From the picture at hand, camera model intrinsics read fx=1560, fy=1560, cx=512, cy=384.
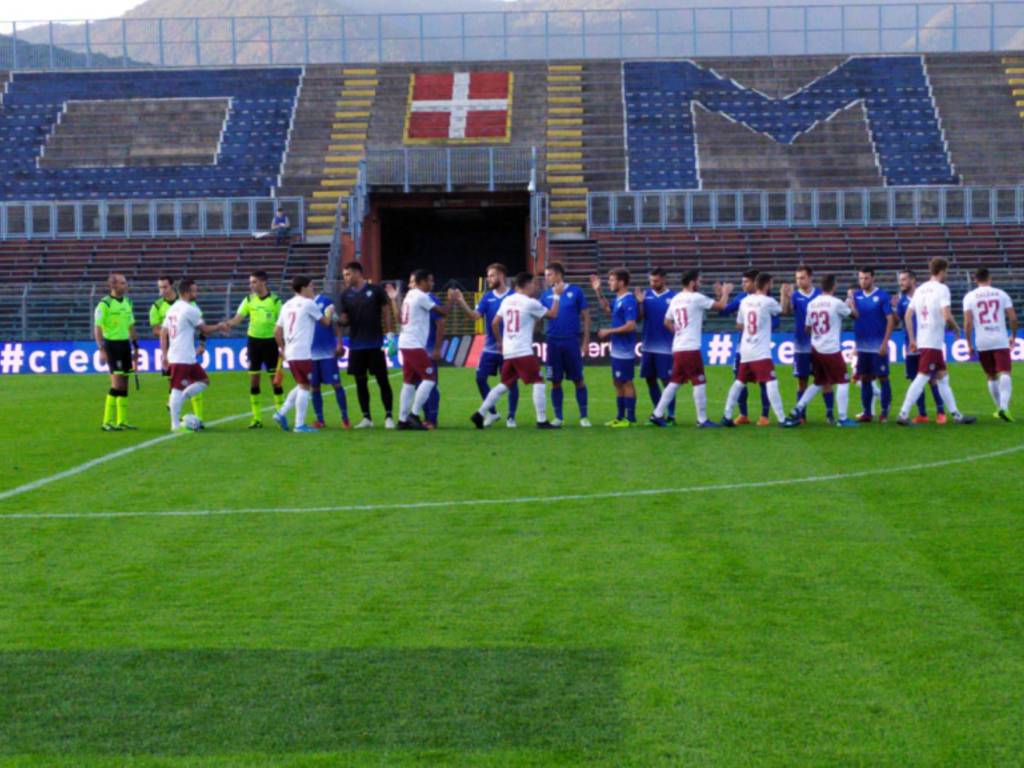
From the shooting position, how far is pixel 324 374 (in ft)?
65.1

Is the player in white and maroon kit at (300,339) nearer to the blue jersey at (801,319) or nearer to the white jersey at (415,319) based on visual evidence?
the white jersey at (415,319)

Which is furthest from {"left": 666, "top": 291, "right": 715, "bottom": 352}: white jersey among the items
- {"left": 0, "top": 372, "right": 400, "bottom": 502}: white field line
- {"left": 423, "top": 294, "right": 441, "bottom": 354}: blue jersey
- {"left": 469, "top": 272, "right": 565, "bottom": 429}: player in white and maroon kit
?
{"left": 0, "top": 372, "right": 400, "bottom": 502}: white field line

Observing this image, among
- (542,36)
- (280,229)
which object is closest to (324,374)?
(280,229)

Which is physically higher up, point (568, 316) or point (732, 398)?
point (568, 316)

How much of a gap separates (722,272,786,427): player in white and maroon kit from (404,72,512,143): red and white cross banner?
114 feet

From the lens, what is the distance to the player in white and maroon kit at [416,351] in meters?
18.5

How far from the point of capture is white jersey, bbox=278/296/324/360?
18.3 metres

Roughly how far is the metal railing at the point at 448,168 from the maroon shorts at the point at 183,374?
3054 cm

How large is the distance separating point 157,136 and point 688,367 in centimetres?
3894

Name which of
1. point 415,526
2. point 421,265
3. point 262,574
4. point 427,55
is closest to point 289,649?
point 262,574

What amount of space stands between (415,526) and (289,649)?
144 inches

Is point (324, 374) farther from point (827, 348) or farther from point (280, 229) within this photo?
point (280, 229)

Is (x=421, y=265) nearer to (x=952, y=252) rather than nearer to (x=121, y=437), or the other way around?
(x=952, y=252)

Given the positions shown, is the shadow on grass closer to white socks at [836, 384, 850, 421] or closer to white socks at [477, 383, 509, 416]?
white socks at [477, 383, 509, 416]
